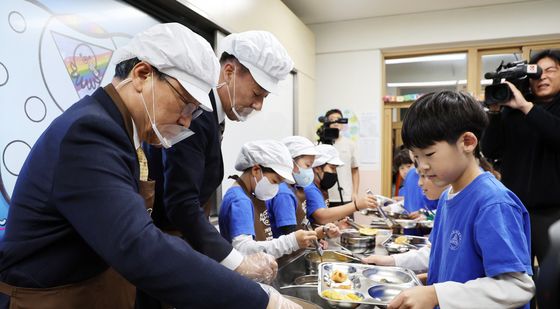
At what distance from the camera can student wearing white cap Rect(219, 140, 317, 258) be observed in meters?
1.51

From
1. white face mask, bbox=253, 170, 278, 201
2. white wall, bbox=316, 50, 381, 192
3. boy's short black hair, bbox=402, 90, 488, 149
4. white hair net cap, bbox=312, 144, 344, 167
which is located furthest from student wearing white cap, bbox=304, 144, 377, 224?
white wall, bbox=316, 50, 381, 192

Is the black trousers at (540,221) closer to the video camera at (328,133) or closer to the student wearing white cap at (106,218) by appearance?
the student wearing white cap at (106,218)

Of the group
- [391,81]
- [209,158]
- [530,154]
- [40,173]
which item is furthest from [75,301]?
[391,81]

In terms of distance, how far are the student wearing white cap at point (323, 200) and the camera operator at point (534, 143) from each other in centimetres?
73

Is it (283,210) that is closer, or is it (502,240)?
(502,240)

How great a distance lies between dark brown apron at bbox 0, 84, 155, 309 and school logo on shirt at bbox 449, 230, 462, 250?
0.79 m

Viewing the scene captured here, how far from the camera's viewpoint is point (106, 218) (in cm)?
59

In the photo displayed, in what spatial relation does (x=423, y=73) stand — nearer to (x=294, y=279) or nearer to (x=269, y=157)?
(x=269, y=157)

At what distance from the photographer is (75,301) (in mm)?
710

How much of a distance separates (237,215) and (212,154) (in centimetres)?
36

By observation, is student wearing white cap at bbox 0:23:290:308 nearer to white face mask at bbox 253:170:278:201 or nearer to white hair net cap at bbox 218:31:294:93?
white hair net cap at bbox 218:31:294:93

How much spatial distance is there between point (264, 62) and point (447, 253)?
→ 834 mm

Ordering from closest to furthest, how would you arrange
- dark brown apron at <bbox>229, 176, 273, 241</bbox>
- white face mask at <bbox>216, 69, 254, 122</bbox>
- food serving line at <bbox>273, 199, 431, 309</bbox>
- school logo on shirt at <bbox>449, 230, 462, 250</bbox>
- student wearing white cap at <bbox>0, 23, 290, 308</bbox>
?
student wearing white cap at <bbox>0, 23, 290, 308</bbox> → school logo on shirt at <bbox>449, 230, 462, 250</bbox> → food serving line at <bbox>273, 199, 431, 309</bbox> → white face mask at <bbox>216, 69, 254, 122</bbox> → dark brown apron at <bbox>229, 176, 273, 241</bbox>

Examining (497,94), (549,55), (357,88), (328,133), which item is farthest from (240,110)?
(357,88)
